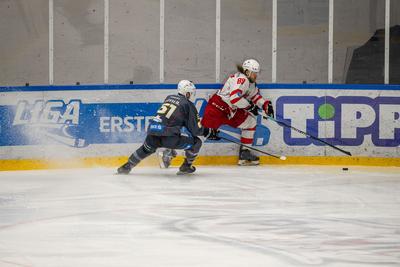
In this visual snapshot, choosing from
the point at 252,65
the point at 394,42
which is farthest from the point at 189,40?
the point at 394,42

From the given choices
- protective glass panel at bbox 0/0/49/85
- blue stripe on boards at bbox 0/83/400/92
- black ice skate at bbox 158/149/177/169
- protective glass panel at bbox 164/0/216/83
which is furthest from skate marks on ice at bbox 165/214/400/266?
protective glass panel at bbox 0/0/49/85

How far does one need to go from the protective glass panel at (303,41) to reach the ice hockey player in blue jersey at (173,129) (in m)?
1.68

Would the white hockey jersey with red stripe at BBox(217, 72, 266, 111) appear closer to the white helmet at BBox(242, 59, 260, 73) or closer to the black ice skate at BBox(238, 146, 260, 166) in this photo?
the white helmet at BBox(242, 59, 260, 73)

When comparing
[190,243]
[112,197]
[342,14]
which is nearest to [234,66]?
[342,14]

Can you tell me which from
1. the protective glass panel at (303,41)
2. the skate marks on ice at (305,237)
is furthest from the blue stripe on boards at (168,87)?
the skate marks on ice at (305,237)

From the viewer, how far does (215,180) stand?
905 cm

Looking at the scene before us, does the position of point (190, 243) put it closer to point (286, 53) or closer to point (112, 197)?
point (112, 197)

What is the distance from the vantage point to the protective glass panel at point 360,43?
419 inches

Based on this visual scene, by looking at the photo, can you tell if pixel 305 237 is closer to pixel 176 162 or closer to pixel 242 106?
pixel 242 106

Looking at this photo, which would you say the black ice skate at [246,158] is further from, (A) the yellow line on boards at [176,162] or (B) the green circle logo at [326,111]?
(B) the green circle logo at [326,111]

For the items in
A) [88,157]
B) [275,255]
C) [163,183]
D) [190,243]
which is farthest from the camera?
[88,157]

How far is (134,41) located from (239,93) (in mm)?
1357

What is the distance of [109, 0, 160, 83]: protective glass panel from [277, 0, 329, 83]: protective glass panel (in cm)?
141

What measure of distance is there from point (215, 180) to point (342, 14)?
2.87 metres
